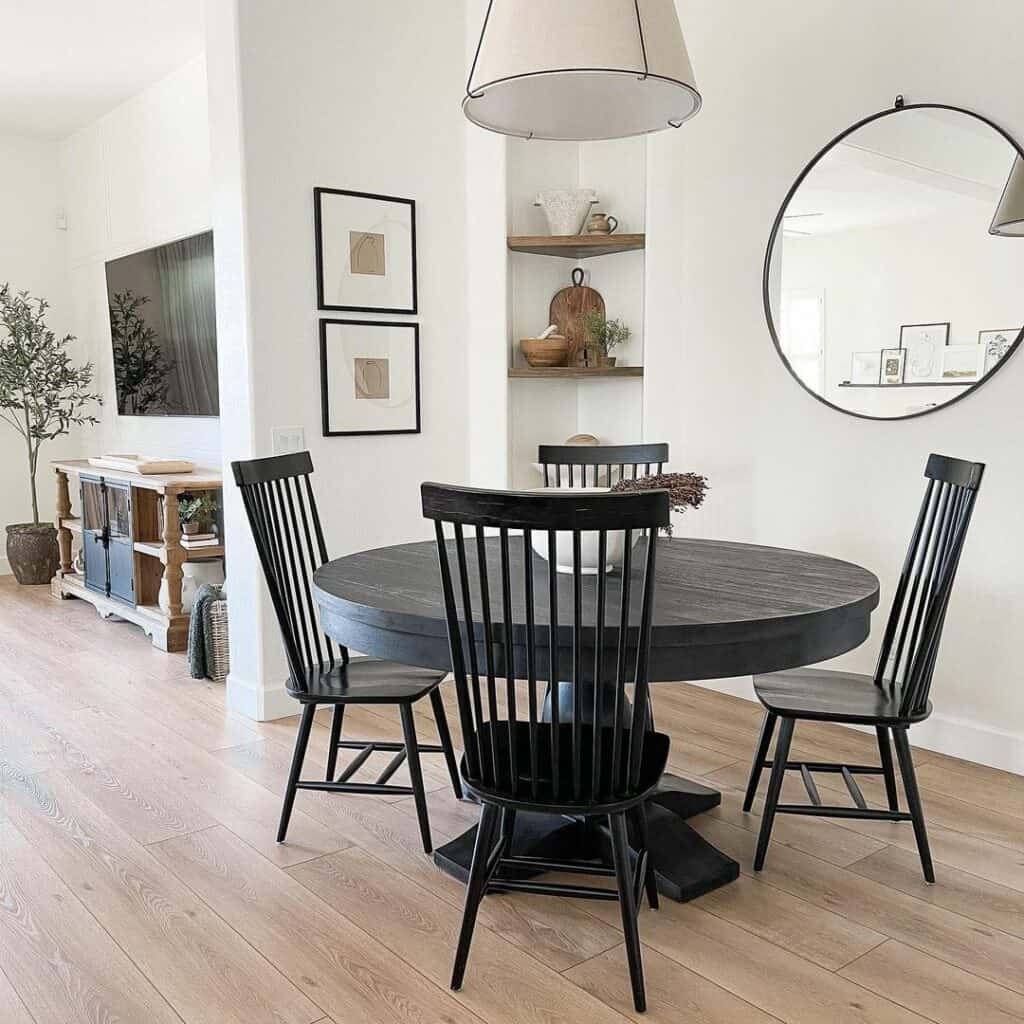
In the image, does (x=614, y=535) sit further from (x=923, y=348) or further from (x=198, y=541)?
(x=198, y=541)

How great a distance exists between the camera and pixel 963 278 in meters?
3.14

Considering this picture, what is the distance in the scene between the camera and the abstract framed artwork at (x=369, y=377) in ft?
12.5

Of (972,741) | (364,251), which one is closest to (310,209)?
(364,251)

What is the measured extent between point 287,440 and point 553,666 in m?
2.17

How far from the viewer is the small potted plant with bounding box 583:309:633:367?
427 cm

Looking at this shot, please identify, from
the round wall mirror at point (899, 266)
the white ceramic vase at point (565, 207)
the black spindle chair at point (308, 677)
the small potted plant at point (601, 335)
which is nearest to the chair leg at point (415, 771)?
the black spindle chair at point (308, 677)

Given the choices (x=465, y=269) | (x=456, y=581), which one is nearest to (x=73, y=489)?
(x=465, y=269)

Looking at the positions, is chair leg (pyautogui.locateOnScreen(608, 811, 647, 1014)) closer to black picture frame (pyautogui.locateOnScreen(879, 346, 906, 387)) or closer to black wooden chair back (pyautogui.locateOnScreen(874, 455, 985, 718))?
black wooden chair back (pyautogui.locateOnScreen(874, 455, 985, 718))

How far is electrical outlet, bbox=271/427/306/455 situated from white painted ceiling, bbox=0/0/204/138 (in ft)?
7.22

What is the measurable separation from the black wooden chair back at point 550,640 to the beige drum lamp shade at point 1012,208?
1864mm

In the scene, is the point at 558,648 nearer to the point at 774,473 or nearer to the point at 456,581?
the point at 456,581

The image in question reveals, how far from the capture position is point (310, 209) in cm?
370

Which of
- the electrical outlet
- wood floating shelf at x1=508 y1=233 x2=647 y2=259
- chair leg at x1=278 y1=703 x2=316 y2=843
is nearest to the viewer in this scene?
chair leg at x1=278 y1=703 x2=316 y2=843

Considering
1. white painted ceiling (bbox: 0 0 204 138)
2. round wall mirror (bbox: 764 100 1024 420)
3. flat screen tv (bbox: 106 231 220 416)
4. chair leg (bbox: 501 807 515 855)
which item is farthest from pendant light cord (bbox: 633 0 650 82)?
flat screen tv (bbox: 106 231 220 416)
